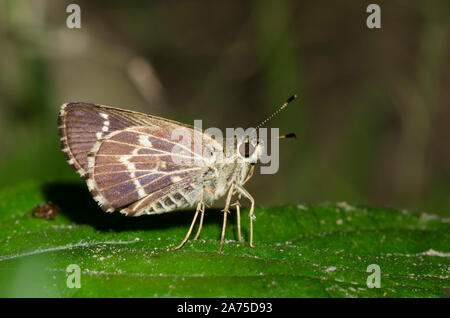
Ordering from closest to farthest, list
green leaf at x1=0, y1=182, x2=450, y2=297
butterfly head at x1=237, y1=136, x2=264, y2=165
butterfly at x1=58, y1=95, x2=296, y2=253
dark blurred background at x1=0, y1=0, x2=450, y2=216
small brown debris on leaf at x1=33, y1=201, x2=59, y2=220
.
→ green leaf at x1=0, y1=182, x2=450, y2=297, butterfly at x1=58, y1=95, x2=296, y2=253, butterfly head at x1=237, y1=136, x2=264, y2=165, small brown debris on leaf at x1=33, y1=201, x2=59, y2=220, dark blurred background at x1=0, y1=0, x2=450, y2=216

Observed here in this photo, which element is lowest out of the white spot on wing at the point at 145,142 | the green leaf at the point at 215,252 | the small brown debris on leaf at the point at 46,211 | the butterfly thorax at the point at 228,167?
the green leaf at the point at 215,252

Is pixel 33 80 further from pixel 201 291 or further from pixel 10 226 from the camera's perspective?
pixel 201 291

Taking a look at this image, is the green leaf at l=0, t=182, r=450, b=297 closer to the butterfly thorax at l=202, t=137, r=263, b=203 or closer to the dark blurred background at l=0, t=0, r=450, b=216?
the butterfly thorax at l=202, t=137, r=263, b=203

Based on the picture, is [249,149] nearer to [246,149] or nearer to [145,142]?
[246,149]

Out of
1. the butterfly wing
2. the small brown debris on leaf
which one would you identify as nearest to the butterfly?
the butterfly wing

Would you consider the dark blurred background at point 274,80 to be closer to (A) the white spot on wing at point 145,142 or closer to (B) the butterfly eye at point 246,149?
(A) the white spot on wing at point 145,142

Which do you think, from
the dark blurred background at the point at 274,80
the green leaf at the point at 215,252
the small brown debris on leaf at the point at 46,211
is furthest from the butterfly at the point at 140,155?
the dark blurred background at the point at 274,80
